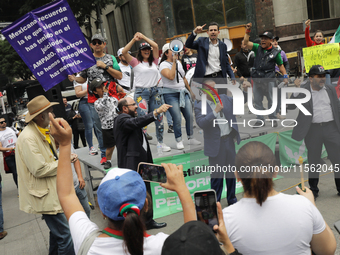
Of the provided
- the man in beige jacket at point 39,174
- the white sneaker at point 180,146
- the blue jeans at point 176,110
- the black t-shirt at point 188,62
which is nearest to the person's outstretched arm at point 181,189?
the man in beige jacket at point 39,174

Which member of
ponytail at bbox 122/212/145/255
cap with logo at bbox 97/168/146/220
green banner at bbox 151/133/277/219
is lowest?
green banner at bbox 151/133/277/219

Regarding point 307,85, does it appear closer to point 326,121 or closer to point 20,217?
point 326,121

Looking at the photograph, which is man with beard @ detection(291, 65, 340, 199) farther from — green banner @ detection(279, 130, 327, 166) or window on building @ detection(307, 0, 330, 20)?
window on building @ detection(307, 0, 330, 20)

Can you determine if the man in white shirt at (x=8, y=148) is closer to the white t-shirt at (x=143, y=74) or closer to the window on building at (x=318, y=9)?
the white t-shirt at (x=143, y=74)

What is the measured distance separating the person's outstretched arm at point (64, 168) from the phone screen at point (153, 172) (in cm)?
53

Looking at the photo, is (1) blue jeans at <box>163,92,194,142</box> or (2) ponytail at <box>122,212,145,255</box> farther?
(1) blue jeans at <box>163,92,194,142</box>

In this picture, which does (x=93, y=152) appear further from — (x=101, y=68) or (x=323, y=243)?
(x=323, y=243)

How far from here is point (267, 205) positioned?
182cm

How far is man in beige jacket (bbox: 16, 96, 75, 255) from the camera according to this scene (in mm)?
3205

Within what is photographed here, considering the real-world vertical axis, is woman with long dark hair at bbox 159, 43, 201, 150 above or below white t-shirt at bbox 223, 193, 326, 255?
above

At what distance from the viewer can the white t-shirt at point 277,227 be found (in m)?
1.75

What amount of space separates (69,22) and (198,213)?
3.54 meters

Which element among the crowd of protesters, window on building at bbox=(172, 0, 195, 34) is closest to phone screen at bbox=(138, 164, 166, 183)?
the crowd of protesters

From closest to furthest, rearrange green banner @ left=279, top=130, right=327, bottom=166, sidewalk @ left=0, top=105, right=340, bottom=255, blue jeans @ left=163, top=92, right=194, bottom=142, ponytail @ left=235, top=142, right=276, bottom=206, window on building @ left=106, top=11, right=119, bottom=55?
ponytail @ left=235, top=142, right=276, bottom=206
green banner @ left=279, top=130, right=327, bottom=166
sidewalk @ left=0, top=105, right=340, bottom=255
blue jeans @ left=163, top=92, right=194, bottom=142
window on building @ left=106, top=11, right=119, bottom=55
